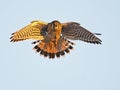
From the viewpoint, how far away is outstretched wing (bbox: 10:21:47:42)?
23.5 metres

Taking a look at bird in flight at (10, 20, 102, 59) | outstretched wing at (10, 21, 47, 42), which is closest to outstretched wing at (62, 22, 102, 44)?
bird in flight at (10, 20, 102, 59)

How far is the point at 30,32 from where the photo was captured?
23.7 meters

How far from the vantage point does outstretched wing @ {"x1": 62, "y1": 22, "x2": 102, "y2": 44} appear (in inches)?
914

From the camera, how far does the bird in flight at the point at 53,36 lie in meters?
23.2

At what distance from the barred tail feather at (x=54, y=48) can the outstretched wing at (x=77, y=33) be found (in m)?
0.32

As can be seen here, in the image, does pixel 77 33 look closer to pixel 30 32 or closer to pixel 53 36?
pixel 53 36

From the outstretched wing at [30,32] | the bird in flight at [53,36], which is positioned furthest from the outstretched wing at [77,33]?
the outstretched wing at [30,32]

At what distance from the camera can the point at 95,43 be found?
23047 millimetres

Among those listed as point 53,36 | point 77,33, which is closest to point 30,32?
point 53,36

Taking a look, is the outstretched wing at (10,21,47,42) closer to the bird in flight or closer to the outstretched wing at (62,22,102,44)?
the bird in flight

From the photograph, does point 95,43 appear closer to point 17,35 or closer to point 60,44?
point 60,44

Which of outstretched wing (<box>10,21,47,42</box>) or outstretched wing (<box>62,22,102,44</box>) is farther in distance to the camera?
outstretched wing (<box>10,21,47,42</box>)

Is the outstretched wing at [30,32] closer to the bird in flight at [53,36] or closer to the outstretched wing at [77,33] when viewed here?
the bird in flight at [53,36]

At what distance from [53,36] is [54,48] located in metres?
0.51
